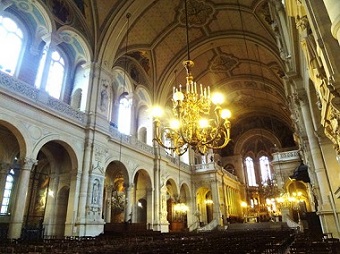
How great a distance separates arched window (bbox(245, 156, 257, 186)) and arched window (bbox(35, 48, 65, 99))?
79.0 ft

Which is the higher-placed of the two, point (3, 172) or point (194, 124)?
point (194, 124)

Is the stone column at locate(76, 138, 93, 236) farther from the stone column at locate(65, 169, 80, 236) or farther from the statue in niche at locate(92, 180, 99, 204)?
the statue in niche at locate(92, 180, 99, 204)

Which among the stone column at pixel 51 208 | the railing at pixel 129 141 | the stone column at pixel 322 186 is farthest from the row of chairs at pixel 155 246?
the railing at pixel 129 141

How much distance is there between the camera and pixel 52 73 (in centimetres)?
1077

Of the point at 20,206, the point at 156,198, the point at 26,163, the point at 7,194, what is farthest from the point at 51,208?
the point at 156,198

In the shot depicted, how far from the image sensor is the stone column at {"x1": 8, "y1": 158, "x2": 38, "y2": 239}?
7.28 m

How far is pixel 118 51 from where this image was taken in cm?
1316

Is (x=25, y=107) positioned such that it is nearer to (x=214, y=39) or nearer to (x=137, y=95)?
(x=137, y=95)

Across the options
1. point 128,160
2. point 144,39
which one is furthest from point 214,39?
point 128,160

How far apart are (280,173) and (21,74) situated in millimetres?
19568

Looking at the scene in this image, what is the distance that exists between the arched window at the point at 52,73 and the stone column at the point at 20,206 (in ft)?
10.5

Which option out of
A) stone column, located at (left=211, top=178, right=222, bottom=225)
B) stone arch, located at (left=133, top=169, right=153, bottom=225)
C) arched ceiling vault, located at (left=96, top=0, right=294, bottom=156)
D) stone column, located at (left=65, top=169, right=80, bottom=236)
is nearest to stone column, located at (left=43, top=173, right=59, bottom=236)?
stone column, located at (left=65, top=169, right=80, bottom=236)

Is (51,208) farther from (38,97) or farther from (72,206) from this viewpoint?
(38,97)

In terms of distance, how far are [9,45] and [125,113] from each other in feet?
22.4
